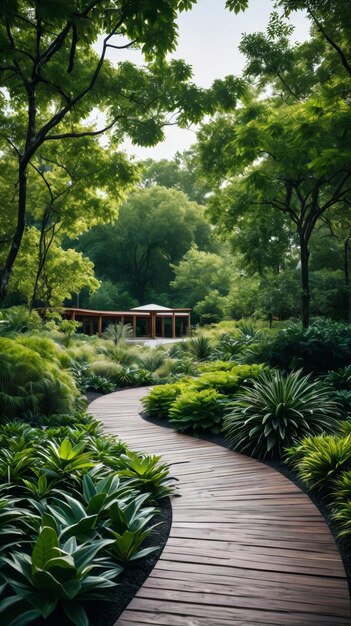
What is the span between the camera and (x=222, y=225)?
1512 centimetres

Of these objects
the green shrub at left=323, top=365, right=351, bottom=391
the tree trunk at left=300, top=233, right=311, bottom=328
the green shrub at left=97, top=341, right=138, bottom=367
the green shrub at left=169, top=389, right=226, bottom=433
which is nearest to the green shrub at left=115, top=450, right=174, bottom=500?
the green shrub at left=169, top=389, right=226, bottom=433

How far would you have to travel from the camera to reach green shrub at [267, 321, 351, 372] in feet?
28.0

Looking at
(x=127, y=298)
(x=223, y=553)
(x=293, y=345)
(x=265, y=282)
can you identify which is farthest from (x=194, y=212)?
(x=223, y=553)

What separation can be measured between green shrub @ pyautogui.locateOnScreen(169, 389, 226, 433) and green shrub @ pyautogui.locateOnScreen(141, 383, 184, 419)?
546 mm

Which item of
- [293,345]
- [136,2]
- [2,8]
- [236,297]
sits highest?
[136,2]

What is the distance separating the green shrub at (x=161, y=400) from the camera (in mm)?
7336

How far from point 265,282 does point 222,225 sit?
5.26m

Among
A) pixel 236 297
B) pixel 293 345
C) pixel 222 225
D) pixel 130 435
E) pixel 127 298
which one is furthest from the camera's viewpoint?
pixel 127 298

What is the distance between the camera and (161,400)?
7.49 meters

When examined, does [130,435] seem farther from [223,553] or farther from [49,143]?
[49,143]

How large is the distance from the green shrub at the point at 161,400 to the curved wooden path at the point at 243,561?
8.59 ft

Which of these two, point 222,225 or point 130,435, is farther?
point 222,225

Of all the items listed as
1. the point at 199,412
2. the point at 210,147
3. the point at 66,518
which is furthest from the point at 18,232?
the point at 210,147

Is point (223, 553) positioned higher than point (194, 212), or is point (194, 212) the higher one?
point (194, 212)
